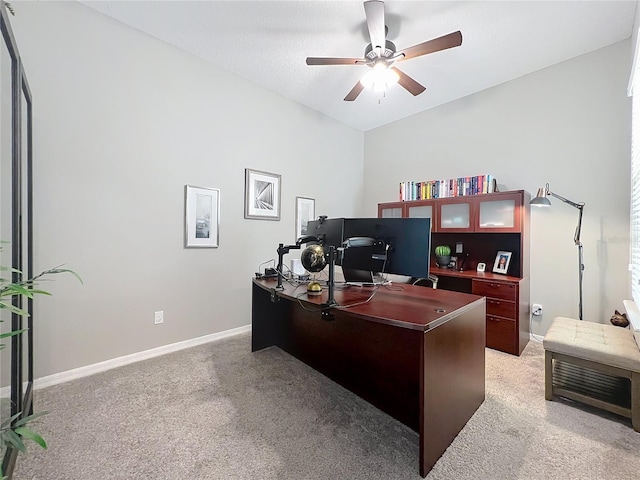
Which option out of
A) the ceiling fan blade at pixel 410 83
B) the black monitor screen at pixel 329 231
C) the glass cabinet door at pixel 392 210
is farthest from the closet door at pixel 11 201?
the glass cabinet door at pixel 392 210

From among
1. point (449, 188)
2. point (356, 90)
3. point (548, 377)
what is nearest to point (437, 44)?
point (356, 90)

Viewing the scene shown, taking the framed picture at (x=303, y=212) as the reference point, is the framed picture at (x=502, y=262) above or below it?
below

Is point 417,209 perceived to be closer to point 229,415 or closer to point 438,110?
point 438,110

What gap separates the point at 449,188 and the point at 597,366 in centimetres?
212

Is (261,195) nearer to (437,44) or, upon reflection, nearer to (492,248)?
(437,44)

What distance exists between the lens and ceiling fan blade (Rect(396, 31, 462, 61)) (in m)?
1.84

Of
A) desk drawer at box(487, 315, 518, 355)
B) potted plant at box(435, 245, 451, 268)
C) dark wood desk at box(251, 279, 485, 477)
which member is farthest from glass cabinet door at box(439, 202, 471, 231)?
dark wood desk at box(251, 279, 485, 477)

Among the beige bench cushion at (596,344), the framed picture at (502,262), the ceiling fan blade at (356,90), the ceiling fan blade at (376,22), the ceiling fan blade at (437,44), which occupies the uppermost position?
the ceiling fan blade at (376,22)

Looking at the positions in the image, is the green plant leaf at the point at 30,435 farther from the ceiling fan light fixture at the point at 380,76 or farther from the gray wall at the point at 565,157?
the gray wall at the point at 565,157

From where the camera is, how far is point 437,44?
1924mm

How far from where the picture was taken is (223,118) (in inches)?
116

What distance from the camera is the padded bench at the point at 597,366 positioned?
1.62 meters

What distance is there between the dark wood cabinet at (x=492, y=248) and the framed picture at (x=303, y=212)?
1.24 m

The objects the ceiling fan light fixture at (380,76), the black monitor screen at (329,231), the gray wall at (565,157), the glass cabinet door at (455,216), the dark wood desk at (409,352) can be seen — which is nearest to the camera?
the dark wood desk at (409,352)
